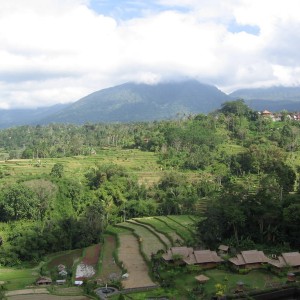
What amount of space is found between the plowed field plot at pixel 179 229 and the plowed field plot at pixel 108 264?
555 centimetres

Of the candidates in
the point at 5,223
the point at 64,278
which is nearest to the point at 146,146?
the point at 5,223

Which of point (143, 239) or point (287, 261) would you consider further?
point (143, 239)

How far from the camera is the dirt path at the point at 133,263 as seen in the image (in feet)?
83.9

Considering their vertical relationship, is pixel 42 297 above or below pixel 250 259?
below

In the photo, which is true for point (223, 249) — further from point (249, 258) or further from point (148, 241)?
point (148, 241)

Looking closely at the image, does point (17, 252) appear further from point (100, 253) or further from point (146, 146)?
point (146, 146)

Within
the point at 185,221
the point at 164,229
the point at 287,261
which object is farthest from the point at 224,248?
the point at 185,221

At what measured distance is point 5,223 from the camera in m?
41.9

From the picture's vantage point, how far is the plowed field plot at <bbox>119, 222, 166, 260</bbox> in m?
32.5

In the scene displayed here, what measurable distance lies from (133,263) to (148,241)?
5.59 metres

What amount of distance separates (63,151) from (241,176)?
133 feet

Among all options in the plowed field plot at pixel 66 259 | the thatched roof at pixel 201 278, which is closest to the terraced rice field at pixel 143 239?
the thatched roof at pixel 201 278

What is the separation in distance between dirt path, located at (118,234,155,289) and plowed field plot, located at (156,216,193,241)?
382 cm

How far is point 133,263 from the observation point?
1171 inches
